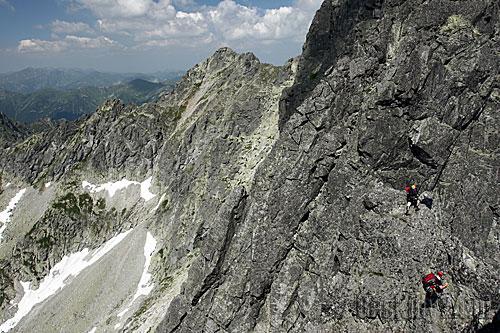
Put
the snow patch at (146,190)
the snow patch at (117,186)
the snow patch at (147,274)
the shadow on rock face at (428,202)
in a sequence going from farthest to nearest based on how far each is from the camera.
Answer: the snow patch at (117,186), the snow patch at (146,190), the snow patch at (147,274), the shadow on rock face at (428,202)

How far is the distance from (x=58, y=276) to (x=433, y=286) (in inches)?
4226

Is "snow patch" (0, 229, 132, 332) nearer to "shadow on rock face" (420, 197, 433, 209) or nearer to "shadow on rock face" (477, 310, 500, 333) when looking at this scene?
"shadow on rock face" (420, 197, 433, 209)

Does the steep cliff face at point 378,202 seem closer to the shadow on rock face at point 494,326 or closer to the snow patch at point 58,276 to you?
the shadow on rock face at point 494,326

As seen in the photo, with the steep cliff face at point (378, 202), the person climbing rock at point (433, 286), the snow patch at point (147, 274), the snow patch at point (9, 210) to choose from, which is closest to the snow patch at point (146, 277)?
the snow patch at point (147, 274)

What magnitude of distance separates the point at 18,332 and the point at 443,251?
99.5 m

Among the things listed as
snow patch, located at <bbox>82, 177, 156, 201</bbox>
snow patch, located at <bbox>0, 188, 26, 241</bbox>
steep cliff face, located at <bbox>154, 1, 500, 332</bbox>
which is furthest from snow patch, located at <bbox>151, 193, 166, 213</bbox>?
snow patch, located at <bbox>0, 188, 26, 241</bbox>

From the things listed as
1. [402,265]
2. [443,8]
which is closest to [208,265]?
[402,265]

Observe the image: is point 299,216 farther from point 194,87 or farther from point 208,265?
point 194,87

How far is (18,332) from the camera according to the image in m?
86.8

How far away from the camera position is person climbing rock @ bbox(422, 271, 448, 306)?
2333 centimetres

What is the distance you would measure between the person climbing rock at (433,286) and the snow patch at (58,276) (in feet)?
288

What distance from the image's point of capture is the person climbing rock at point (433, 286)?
23.3 metres

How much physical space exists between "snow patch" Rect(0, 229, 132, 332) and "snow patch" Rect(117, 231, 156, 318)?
51.0ft

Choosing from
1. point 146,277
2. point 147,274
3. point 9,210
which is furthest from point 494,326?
point 9,210
